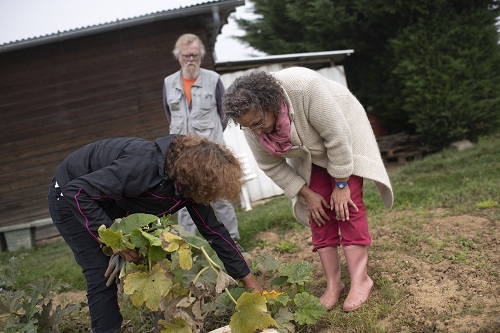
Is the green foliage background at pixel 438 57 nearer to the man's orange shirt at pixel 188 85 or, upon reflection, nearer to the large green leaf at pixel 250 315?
the man's orange shirt at pixel 188 85

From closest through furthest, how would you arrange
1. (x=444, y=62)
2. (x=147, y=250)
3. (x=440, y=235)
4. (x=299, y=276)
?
1. (x=147, y=250)
2. (x=299, y=276)
3. (x=440, y=235)
4. (x=444, y=62)

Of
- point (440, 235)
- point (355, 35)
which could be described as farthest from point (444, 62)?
point (440, 235)

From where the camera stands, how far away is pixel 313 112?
8.90 feet

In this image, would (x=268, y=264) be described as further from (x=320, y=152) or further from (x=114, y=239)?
(x=114, y=239)

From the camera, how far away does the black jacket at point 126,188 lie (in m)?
2.44

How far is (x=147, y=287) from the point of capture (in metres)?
2.43

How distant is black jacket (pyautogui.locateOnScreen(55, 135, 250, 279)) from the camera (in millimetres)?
2443

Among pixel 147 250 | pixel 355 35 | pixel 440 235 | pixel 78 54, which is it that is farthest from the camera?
pixel 355 35

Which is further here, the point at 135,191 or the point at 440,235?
the point at 440,235

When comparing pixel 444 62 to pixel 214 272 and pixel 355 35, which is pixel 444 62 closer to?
pixel 355 35

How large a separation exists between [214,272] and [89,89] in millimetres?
5845

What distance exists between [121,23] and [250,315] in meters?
5.76

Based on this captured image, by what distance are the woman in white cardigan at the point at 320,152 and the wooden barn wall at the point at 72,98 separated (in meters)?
5.13

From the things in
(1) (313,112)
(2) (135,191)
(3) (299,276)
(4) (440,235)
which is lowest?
(4) (440,235)
